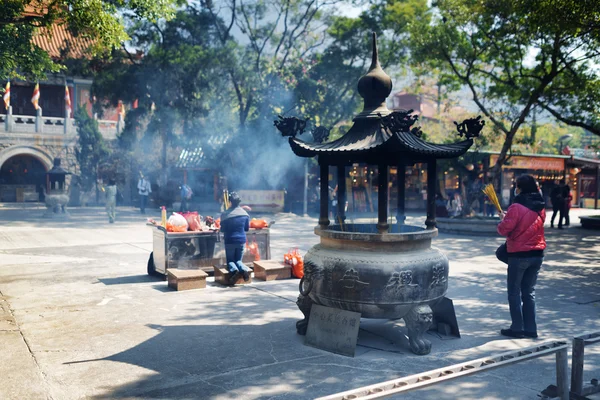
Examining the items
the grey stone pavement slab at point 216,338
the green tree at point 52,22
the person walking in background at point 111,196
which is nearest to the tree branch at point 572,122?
the grey stone pavement slab at point 216,338

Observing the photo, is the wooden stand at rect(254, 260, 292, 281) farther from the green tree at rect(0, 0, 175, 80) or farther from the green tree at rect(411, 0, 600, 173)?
the green tree at rect(411, 0, 600, 173)

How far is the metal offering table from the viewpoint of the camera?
9297 millimetres

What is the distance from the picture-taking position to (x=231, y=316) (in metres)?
6.94

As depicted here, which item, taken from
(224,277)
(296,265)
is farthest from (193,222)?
(296,265)

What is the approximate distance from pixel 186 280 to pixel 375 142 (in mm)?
4316

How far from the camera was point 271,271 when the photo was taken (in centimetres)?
935

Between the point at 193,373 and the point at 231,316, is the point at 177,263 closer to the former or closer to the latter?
the point at 231,316

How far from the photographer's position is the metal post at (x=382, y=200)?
568 centimetres

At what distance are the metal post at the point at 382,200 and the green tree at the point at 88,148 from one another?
88.2 ft

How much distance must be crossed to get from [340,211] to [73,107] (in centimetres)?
2908

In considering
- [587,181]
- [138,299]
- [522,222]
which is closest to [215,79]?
[138,299]

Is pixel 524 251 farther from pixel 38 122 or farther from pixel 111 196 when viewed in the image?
pixel 38 122

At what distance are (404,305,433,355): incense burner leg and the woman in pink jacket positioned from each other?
126 centimetres

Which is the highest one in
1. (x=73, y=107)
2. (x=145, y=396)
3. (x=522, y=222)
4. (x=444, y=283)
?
(x=73, y=107)
